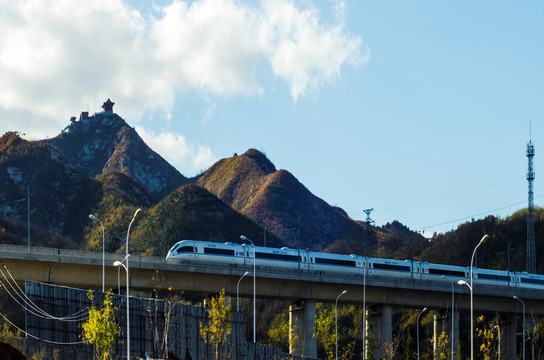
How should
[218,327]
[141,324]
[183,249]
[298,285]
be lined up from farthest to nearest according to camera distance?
[298,285], [183,249], [218,327], [141,324]

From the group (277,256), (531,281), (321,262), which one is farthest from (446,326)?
(277,256)

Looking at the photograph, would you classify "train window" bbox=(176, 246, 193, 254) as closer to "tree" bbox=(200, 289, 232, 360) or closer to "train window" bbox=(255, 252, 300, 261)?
"train window" bbox=(255, 252, 300, 261)

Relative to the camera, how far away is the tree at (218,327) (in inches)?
2564

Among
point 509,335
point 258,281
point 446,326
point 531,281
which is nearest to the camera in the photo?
point 258,281

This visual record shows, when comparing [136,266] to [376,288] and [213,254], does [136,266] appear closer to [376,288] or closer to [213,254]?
[213,254]

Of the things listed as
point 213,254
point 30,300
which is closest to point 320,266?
point 213,254

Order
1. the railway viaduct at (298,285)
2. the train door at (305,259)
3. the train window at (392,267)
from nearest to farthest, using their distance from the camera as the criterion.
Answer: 1. the railway viaduct at (298,285)
2. the train door at (305,259)
3. the train window at (392,267)

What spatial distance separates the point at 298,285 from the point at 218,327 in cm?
3516

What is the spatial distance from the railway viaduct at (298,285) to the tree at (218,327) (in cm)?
1775

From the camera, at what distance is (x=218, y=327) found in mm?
66812

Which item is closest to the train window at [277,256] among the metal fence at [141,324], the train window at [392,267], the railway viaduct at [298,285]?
the railway viaduct at [298,285]

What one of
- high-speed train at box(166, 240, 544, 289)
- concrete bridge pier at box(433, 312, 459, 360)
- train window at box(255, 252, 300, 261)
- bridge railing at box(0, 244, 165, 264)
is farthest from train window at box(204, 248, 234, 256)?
concrete bridge pier at box(433, 312, 459, 360)

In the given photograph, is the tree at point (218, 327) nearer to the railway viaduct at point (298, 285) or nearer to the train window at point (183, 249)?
the railway viaduct at point (298, 285)

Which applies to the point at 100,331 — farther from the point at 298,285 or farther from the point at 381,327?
the point at 381,327
